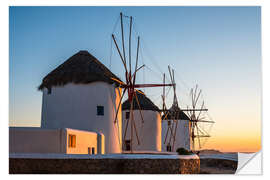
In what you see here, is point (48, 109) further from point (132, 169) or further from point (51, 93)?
point (132, 169)

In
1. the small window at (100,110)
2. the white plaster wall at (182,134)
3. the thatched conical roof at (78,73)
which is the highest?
the thatched conical roof at (78,73)

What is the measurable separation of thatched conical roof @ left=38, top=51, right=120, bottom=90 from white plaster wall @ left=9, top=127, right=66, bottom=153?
15.2ft

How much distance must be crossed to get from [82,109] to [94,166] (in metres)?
5.10

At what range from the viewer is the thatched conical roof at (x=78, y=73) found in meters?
20.6

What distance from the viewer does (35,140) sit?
16.2m

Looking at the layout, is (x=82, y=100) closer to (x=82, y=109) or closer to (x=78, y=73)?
(x=82, y=109)

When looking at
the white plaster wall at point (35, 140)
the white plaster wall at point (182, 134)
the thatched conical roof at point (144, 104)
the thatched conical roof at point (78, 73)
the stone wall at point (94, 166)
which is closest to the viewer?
the stone wall at point (94, 166)

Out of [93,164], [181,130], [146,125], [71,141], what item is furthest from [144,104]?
[93,164]

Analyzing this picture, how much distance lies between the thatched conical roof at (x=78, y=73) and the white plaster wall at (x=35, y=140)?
462 centimetres

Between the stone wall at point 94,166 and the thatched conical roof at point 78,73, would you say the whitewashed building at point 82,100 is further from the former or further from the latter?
the stone wall at point 94,166

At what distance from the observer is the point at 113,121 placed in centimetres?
2116

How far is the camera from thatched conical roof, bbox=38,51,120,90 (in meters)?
20.6

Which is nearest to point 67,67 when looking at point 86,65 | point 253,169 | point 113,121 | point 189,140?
point 86,65

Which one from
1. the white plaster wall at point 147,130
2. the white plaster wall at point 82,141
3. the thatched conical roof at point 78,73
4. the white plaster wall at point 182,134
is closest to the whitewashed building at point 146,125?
the white plaster wall at point 147,130
